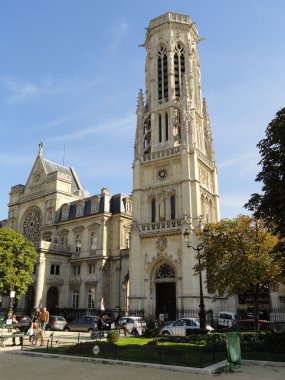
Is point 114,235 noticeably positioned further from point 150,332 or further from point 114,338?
point 114,338

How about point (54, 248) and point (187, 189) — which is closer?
point (187, 189)

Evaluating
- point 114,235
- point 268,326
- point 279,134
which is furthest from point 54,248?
point 279,134

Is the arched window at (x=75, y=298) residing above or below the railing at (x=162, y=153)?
below

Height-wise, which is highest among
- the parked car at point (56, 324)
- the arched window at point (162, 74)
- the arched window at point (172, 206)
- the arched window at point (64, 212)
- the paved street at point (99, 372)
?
the arched window at point (162, 74)

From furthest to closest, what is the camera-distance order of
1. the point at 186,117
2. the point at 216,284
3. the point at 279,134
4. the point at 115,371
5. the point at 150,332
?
1. the point at 186,117
2. the point at 216,284
3. the point at 150,332
4. the point at 279,134
5. the point at 115,371

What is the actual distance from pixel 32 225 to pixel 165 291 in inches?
954

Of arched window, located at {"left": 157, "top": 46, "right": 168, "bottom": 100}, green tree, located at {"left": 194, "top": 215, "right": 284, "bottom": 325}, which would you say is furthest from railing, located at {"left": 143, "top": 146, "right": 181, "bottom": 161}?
green tree, located at {"left": 194, "top": 215, "right": 284, "bottom": 325}

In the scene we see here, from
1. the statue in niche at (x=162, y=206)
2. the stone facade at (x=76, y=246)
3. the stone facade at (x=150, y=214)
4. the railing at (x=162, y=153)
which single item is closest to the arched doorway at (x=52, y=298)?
the stone facade at (x=76, y=246)

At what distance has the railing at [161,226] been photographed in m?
36.2

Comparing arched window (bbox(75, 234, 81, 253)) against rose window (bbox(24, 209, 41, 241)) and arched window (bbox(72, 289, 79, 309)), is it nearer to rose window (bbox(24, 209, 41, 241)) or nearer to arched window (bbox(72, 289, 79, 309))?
arched window (bbox(72, 289, 79, 309))

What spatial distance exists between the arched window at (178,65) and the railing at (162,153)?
8.17 m

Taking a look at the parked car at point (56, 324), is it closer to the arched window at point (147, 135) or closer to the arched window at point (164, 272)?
the arched window at point (164, 272)

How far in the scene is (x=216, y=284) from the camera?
2652 centimetres

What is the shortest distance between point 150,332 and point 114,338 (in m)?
5.21
